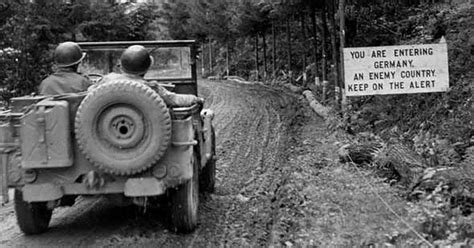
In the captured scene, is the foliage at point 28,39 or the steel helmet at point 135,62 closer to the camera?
the steel helmet at point 135,62

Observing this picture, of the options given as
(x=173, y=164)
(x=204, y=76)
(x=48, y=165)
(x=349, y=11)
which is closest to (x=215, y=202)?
(x=173, y=164)

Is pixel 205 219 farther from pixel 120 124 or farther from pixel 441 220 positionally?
pixel 441 220

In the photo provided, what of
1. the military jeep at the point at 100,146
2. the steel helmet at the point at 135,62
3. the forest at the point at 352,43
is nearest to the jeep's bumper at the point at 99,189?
the military jeep at the point at 100,146

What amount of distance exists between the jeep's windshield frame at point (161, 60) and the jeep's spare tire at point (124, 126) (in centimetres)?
310

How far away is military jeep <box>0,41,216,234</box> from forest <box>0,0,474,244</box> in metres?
2.44

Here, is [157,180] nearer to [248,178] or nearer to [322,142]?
[248,178]

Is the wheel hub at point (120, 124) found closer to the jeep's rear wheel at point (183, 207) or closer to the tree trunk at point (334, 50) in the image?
the jeep's rear wheel at point (183, 207)

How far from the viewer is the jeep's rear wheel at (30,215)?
6.21m

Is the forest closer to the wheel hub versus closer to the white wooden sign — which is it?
the white wooden sign

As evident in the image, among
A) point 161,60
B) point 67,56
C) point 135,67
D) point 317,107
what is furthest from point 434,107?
point 67,56

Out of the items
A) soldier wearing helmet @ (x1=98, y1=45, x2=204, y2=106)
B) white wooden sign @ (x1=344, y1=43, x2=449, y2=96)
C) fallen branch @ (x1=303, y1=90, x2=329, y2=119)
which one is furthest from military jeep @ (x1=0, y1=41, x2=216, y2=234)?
fallen branch @ (x1=303, y1=90, x2=329, y2=119)

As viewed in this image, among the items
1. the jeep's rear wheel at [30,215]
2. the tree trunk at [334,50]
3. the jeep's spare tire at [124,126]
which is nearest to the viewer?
the jeep's spare tire at [124,126]

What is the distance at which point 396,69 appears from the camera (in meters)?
11.2

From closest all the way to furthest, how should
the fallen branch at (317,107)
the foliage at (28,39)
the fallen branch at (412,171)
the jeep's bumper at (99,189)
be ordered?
the jeep's bumper at (99,189)
the fallen branch at (412,171)
the fallen branch at (317,107)
the foliage at (28,39)
